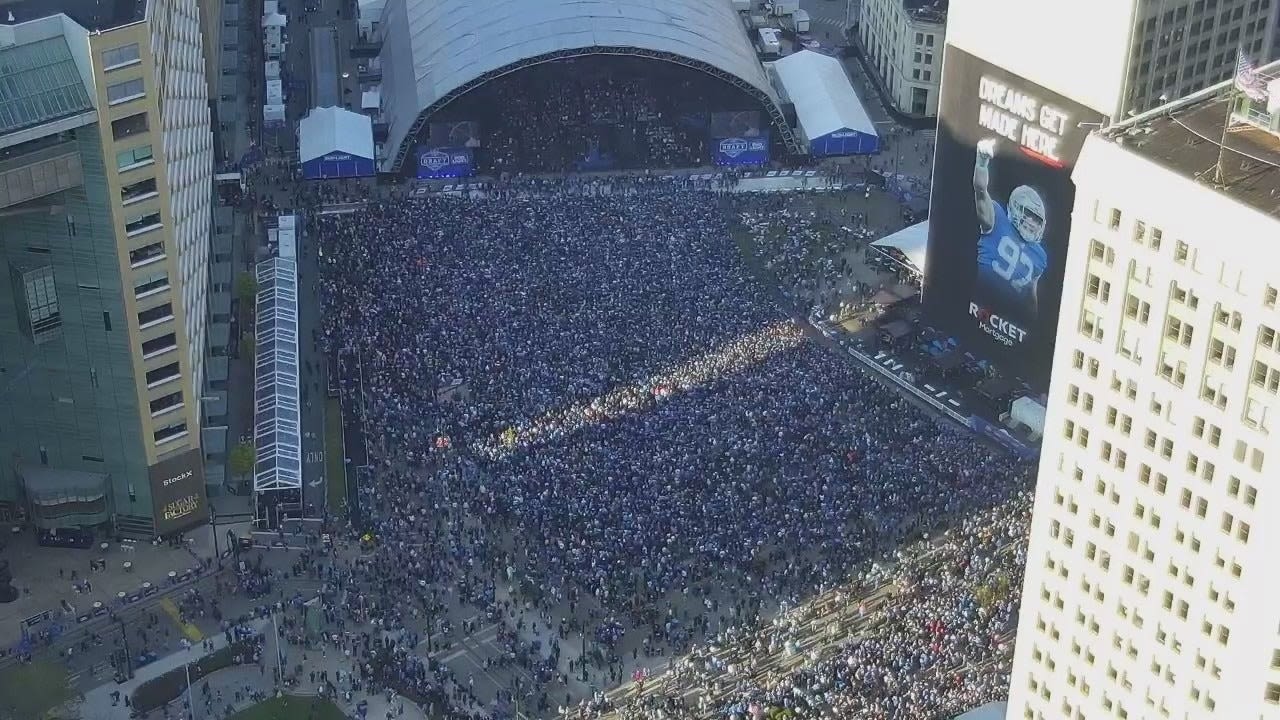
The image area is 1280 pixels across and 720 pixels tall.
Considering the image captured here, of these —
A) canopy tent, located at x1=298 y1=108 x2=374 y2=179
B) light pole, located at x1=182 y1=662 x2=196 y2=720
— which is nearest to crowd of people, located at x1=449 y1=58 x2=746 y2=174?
canopy tent, located at x1=298 y1=108 x2=374 y2=179

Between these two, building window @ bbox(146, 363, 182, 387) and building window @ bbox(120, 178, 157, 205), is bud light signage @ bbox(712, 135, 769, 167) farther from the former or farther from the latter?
building window @ bbox(120, 178, 157, 205)

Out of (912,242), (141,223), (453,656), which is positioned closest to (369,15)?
(912,242)

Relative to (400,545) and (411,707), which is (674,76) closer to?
(400,545)

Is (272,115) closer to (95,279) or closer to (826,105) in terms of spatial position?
(826,105)

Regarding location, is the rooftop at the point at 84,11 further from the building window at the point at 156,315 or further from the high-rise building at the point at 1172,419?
the high-rise building at the point at 1172,419

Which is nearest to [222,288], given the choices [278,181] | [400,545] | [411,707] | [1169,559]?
[278,181]

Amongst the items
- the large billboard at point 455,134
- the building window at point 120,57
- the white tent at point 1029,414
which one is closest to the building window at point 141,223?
the building window at point 120,57
